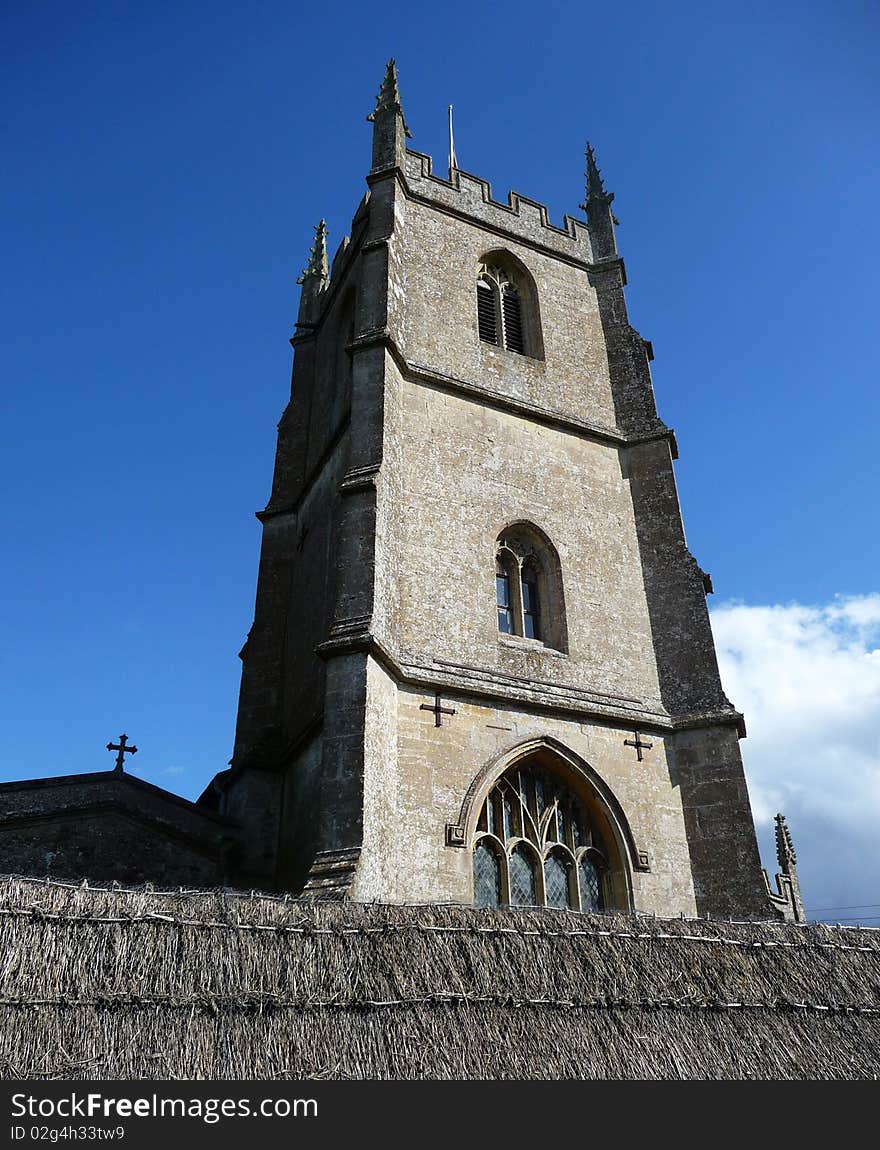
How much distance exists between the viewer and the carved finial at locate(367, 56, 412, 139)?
1920 centimetres

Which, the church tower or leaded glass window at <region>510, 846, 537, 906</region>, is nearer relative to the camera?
the church tower

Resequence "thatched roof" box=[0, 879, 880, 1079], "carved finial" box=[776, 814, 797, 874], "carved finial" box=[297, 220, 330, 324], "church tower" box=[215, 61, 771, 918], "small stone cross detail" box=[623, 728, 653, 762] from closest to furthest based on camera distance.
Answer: "thatched roof" box=[0, 879, 880, 1079] < "church tower" box=[215, 61, 771, 918] < "small stone cross detail" box=[623, 728, 653, 762] < "carved finial" box=[297, 220, 330, 324] < "carved finial" box=[776, 814, 797, 874]

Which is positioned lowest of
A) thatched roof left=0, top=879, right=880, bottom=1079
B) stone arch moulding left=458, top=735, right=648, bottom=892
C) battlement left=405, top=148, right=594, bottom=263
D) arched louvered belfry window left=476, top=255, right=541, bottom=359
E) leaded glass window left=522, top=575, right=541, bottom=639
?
thatched roof left=0, top=879, right=880, bottom=1079

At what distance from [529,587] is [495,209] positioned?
→ 877cm

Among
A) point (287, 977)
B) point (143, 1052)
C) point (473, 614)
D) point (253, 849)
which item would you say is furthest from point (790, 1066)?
point (253, 849)

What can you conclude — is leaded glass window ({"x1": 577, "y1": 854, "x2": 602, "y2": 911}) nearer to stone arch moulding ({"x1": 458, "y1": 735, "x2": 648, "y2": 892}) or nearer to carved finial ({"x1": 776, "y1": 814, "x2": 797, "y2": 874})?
stone arch moulding ({"x1": 458, "y1": 735, "x2": 648, "y2": 892})

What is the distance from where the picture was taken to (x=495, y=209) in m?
19.5

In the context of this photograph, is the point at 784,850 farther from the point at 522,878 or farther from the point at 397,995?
the point at 397,995

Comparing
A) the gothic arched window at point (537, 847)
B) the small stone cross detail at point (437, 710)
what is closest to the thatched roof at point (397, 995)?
the gothic arched window at point (537, 847)

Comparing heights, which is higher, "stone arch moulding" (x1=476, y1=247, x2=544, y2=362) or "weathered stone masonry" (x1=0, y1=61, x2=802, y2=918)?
"stone arch moulding" (x1=476, y1=247, x2=544, y2=362)

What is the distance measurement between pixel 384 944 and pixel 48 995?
8.05 feet

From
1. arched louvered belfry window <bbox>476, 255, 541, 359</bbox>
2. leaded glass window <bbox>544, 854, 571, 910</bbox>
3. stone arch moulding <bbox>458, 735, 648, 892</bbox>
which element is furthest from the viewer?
arched louvered belfry window <bbox>476, 255, 541, 359</bbox>

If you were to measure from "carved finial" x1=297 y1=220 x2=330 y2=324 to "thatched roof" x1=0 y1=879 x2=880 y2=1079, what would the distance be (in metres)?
16.5

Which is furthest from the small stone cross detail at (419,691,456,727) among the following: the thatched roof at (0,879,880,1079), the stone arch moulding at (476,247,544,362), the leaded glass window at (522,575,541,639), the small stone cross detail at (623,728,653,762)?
the stone arch moulding at (476,247,544,362)
